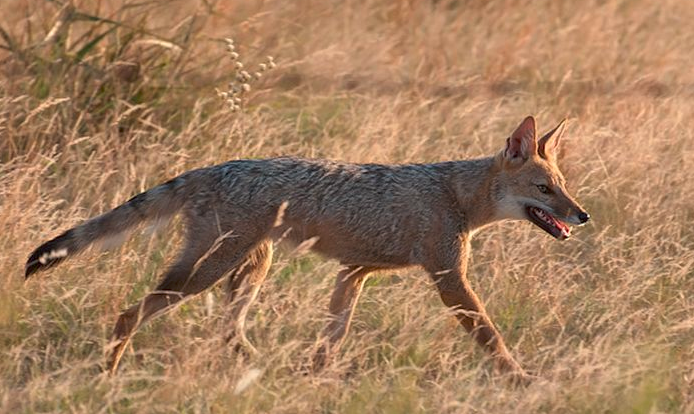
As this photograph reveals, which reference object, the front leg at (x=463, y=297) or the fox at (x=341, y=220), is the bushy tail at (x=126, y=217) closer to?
the fox at (x=341, y=220)

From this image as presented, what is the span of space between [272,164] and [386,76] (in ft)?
13.8

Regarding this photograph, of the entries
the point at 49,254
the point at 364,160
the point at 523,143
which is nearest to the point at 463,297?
the point at 523,143

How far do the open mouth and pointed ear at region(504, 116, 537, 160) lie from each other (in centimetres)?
27

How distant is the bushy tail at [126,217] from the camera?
617 centimetres

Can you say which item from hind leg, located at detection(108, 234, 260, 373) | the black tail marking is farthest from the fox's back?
the black tail marking

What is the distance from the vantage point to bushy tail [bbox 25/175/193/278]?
617cm

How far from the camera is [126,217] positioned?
6.30 m

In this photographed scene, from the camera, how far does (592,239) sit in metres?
7.82

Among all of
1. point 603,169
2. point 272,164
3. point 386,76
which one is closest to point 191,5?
point 386,76

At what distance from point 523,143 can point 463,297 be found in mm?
874

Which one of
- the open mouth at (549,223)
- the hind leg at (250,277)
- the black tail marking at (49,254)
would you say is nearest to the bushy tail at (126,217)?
the black tail marking at (49,254)

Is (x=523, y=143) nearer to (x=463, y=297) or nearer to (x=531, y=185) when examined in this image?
(x=531, y=185)

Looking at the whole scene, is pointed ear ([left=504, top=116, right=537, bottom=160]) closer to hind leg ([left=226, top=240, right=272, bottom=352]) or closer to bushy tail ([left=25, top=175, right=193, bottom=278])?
hind leg ([left=226, top=240, right=272, bottom=352])

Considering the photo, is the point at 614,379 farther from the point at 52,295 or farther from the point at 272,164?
the point at 52,295
